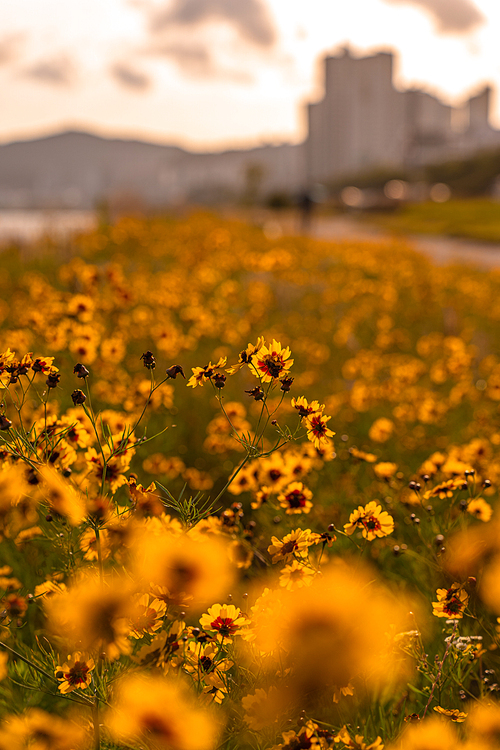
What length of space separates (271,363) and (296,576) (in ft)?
1.44

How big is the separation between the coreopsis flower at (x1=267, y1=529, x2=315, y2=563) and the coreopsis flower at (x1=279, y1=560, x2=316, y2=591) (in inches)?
0.9

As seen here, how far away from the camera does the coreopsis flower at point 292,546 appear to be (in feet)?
3.74

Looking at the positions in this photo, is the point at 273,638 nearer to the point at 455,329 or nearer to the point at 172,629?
the point at 172,629

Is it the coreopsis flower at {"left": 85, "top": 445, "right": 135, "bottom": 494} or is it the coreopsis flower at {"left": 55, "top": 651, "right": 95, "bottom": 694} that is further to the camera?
the coreopsis flower at {"left": 85, "top": 445, "right": 135, "bottom": 494}

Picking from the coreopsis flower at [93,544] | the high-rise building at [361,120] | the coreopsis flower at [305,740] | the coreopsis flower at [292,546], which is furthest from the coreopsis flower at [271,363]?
the high-rise building at [361,120]

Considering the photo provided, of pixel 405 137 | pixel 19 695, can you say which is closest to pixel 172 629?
pixel 19 695

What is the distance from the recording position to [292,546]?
1.18 metres

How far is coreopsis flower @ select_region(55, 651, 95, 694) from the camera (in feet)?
3.34

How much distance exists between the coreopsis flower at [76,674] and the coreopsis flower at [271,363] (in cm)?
65

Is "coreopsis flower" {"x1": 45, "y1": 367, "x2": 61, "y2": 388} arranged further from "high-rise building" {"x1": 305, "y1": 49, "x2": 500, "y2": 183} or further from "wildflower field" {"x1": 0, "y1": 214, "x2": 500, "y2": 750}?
"high-rise building" {"x1": 305, "y1": 49, "x2": 500, "y2": 183}

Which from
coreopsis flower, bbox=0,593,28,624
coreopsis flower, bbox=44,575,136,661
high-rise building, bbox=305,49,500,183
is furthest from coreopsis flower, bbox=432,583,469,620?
high-rise building, bbox=305,49,500,183

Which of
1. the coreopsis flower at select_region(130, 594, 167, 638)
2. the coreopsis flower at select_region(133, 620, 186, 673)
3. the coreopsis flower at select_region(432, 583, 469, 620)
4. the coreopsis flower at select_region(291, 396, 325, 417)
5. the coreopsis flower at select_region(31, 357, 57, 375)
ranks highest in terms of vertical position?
the coreopsis flower at select_region(31, 357, 57, 375)

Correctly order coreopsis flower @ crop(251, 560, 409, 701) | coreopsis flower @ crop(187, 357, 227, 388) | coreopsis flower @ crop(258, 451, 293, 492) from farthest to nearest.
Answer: coreopsis flower @ crop(258, 451, 293, 492) → coreopsis flower @ crop(187, 357, 227, 388) → coreopsis flower @ crop(251, 560, 409, 701)

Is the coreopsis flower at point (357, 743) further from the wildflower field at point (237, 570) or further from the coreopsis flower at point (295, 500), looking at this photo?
the coreopsis flower at point (295, 500)
